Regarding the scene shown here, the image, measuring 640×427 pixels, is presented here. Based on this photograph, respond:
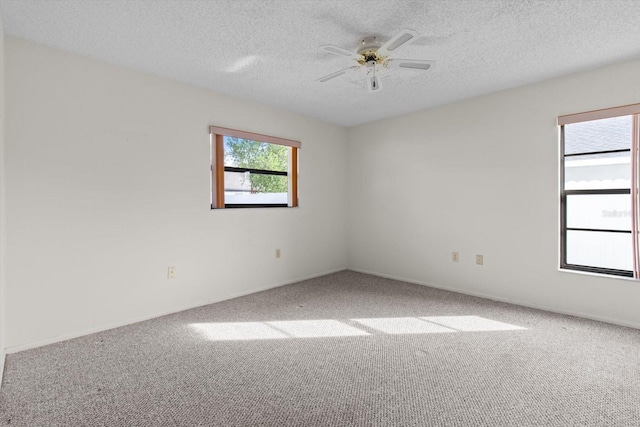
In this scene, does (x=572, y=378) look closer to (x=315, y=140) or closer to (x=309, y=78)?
(x=309, y=78)

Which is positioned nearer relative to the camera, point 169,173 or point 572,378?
point 572,378

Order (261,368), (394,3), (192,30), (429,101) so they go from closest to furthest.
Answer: (394,3) < (261,368) < (192,30) < (429,101)

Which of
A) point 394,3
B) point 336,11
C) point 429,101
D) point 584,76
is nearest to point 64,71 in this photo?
point 336,11

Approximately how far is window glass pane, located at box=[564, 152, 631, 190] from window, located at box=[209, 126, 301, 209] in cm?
308

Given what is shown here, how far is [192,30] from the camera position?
233 cm

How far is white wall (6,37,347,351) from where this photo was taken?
8.02 ft

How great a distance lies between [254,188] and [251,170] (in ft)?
0.74

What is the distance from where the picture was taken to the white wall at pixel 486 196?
310 centimetres

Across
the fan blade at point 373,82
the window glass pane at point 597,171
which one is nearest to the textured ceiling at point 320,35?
the fan blade at point 373,82

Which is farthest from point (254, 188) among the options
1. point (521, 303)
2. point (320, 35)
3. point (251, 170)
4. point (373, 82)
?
point (521, 303)

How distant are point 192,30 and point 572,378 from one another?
3.41m

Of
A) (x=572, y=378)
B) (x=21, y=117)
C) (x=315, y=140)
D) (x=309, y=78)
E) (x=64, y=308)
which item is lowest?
(x=572, y=378)

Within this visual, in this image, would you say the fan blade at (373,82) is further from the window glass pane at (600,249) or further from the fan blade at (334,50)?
the window glass pane at (600,249)

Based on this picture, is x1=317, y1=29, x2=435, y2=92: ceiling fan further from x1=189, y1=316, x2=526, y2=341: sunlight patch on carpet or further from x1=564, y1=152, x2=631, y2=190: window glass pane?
x1=189, y1=316, x2=526, y2=341: sunlight patch on carpet
